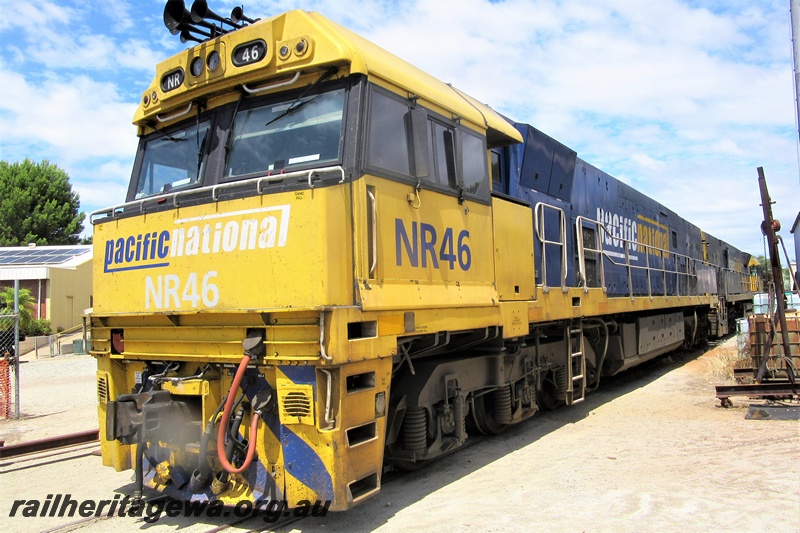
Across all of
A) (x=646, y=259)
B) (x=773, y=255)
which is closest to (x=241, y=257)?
(x=773, y=255)

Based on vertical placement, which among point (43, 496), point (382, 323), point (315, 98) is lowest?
point (43, 496)

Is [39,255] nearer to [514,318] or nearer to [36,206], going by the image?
[36,206]

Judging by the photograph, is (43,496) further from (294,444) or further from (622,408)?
(622,408)

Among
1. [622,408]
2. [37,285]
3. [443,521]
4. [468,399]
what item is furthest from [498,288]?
[37,285]

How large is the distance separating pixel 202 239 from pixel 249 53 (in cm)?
147

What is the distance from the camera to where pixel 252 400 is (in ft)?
14.3

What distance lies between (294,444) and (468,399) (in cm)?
257

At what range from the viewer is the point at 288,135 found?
466 centimetres

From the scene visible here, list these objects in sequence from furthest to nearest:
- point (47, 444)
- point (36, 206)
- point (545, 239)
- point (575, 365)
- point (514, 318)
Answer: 1. point (36, 206)
2. point (575, 365)
3. point (545, 239)
4. point (47, 444)
5. point (514, 318)

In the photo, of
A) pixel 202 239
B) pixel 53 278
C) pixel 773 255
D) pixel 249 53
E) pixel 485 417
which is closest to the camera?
pixel 202 239

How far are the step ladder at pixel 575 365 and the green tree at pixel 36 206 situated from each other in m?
42.9

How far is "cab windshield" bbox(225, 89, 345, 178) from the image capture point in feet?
14.7

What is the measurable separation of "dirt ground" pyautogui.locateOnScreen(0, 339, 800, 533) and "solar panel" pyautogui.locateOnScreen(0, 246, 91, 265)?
78.4 ft

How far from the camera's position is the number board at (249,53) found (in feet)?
15.3
